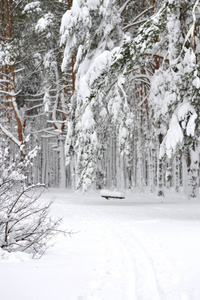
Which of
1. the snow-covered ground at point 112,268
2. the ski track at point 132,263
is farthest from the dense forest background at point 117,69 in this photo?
the ski track at point 132,263

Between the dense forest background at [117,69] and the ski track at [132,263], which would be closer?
the ski track at [132,263]

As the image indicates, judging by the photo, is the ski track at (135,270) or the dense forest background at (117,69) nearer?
the ski track at (135,270)

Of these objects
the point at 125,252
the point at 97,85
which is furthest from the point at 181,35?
the point at 125,252

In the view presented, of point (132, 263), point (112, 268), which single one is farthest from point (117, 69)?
point (112, 268)

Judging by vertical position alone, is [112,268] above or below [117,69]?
below

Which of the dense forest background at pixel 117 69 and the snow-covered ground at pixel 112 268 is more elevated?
the dense forest background at pixel 117 69

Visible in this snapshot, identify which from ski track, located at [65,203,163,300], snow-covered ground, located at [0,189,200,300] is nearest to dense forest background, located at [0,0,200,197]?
snow-covered ground, located at [0,189,200,300]

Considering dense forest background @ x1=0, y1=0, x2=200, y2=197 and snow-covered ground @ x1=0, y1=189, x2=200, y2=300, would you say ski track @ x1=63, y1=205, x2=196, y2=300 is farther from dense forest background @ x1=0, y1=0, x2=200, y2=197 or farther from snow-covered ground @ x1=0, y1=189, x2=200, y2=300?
dense forest background @ x1=0, y1=0, x2=200, y2=197

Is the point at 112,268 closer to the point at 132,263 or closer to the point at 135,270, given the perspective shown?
the point at 135,270

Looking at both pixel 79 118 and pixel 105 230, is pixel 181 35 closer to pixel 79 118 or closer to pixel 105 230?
pixel 79 118

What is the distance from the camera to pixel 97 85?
36.3 ft

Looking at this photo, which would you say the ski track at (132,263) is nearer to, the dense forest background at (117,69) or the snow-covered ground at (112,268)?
the snow-covered ground at (112,268)

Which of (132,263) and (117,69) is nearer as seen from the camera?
(132,263)

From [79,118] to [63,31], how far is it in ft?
10.2
